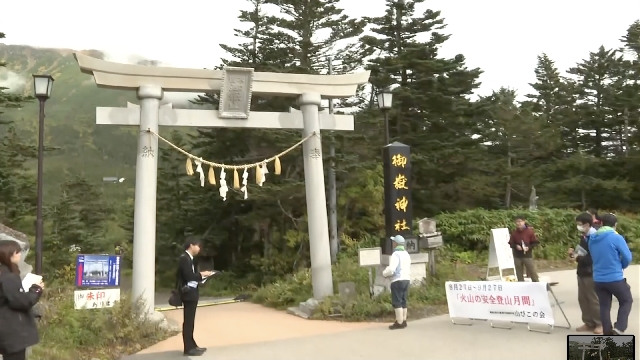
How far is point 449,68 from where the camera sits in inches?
918

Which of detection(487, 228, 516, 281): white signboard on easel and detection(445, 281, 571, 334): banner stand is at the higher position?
detection(487, 228, 516, 281): white signboard on easel

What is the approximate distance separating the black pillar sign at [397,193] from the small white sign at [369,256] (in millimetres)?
224

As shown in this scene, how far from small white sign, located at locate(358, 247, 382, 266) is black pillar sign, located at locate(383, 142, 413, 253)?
0.22 metres

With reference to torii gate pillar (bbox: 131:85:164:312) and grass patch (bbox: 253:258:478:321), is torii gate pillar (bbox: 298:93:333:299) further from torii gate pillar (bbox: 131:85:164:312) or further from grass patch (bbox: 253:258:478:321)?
torii gate pillar (bbox: 131:85:164:312)

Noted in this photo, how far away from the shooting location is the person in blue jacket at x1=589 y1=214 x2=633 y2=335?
5930 mm

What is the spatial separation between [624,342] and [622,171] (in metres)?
24.7

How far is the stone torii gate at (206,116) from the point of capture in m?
9.40

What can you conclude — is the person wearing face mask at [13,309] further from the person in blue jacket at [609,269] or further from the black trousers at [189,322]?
the person in blue jacket at [609,269]

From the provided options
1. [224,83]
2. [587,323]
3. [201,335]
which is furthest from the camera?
[224,83]

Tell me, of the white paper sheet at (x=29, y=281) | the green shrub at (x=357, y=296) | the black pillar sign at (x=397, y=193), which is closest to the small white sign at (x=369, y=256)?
the black pillar sign at (x=397, y=193)

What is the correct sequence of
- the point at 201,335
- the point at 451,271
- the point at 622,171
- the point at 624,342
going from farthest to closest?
1. the point at 622,171
2. the point at 451,271
3. the point at 201,335
4. the point at 624,342

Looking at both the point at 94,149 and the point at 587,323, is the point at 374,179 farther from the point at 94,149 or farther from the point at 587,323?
the point at 94,149

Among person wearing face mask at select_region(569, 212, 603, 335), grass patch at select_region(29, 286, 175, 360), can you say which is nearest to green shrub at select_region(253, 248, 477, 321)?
person wearing face mask at select_region(569, 212, 603, 335)

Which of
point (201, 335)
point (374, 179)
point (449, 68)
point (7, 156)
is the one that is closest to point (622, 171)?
point (449, 68)
